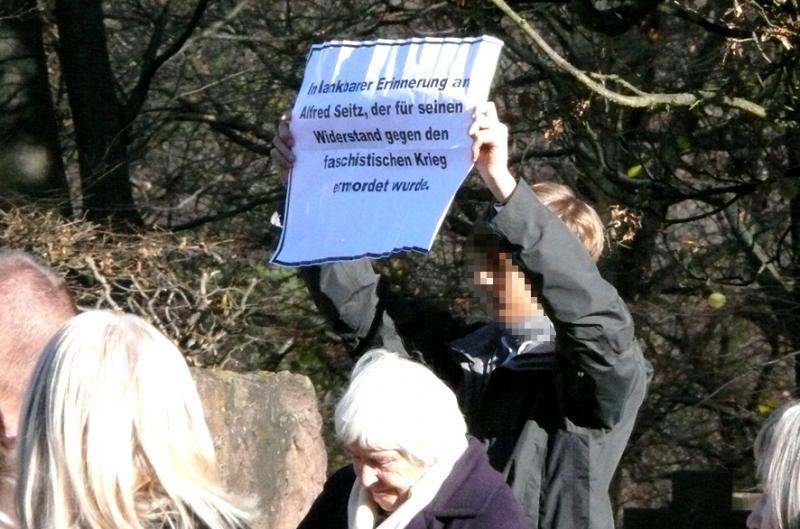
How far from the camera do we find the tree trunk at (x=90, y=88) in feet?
30.5

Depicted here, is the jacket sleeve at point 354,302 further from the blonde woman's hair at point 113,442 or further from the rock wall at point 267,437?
the rock wall at point 267,437

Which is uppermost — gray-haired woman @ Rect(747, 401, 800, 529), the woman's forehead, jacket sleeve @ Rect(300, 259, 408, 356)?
jacket sleeve @ Rect(300, 259, 408, 356)

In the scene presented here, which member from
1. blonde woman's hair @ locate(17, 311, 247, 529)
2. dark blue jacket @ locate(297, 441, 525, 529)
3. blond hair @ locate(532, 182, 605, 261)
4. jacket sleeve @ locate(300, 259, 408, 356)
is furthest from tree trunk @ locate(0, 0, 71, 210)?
blonde woman's hair @ locate(17, 311, 247, 529)

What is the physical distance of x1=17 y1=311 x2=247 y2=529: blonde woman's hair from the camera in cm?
223

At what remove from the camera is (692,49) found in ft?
30.6

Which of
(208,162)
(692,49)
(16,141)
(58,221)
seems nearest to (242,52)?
(208,162)

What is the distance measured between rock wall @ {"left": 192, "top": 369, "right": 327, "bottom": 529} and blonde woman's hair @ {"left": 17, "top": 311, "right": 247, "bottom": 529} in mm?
2523

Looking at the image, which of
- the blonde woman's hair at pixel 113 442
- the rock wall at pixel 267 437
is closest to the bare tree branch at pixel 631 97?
the rock wall at pixel 267 437

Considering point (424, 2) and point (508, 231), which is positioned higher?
point (424, 2)

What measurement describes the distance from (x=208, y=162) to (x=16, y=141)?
2472 millimetres

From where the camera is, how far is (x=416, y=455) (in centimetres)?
282

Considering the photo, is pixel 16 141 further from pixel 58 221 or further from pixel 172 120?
pixel 58 221

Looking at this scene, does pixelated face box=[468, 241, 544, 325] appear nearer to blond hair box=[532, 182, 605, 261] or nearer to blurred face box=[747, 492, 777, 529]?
blond hair box=[532, 182, 605, 261]

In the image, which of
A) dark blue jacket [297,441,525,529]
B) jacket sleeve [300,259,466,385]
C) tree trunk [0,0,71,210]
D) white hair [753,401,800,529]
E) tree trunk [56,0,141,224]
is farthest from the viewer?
tree trunk [56,0,141,224]
